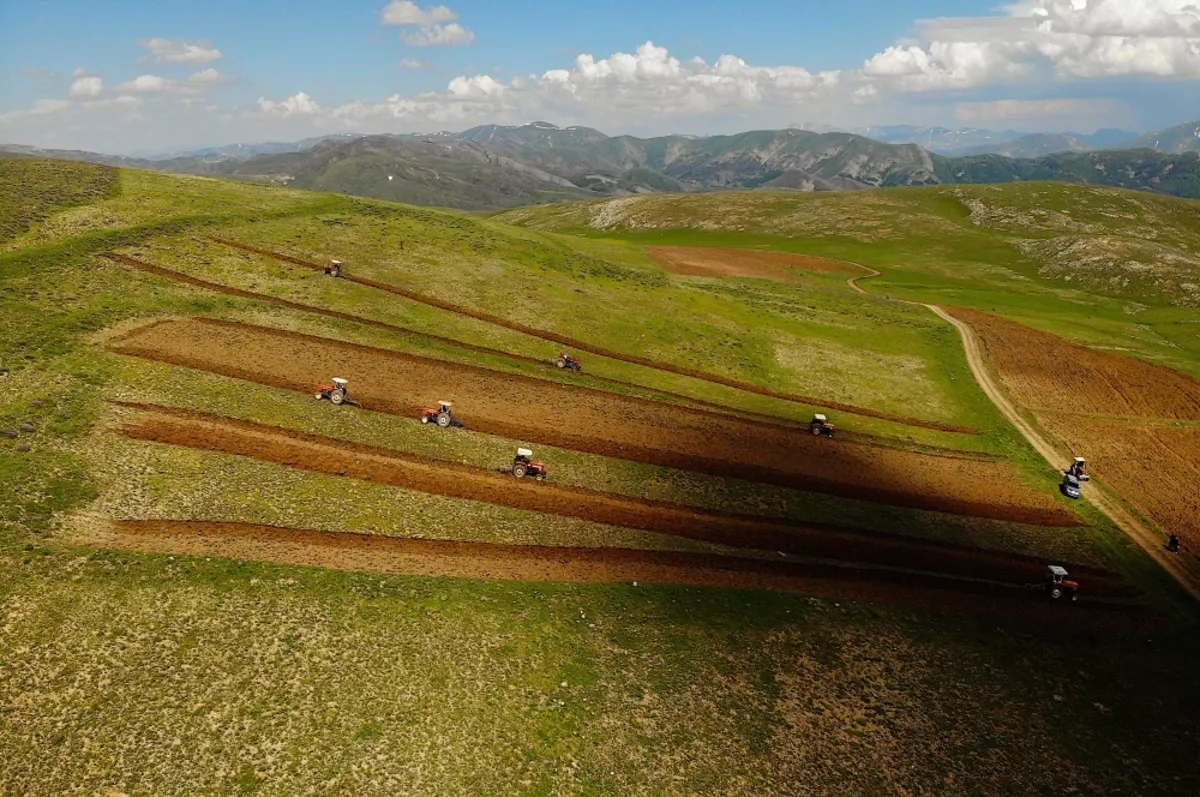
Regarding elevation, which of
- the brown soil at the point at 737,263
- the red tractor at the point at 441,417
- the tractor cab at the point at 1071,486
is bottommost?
the tractor cab at the point at 1071,486

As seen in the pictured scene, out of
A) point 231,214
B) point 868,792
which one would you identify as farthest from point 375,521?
point 231,214

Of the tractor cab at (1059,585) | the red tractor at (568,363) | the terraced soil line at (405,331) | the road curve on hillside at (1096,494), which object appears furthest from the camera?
the red tractor at (568,363)

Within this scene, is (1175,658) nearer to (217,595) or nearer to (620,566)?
(620,566)

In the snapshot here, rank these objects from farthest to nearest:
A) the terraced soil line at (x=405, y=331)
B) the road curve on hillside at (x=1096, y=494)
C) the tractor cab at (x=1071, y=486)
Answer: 1. the terraced soil line at (x=405, y=331)
2. the tractor cab at (x=1071, y=486)
3. the road curve on hillside at (x=1096, y=494)

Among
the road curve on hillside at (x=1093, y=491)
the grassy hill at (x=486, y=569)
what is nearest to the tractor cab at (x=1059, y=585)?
the grassy hill at (x=486, y=569)

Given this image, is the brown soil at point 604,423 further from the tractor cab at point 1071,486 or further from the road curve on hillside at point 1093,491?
the road curve on hillside at point 1093,491

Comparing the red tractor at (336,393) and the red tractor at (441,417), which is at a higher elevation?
the red tractor at (336,393)

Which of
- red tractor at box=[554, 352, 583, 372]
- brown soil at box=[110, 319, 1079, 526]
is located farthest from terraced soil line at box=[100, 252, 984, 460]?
brown soil at box=[110, 319, 1079, 526]
